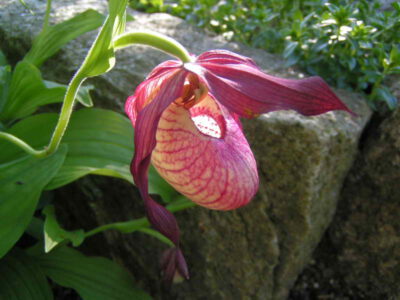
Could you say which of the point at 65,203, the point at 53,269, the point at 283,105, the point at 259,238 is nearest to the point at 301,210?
the point at 259,238

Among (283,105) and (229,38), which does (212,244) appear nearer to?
(283,105)

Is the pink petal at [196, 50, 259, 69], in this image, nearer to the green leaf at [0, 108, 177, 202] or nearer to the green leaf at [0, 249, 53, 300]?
the green leaf at [0, 108, 177, 202]

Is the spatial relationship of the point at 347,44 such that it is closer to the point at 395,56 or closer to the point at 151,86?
the point at 395,56

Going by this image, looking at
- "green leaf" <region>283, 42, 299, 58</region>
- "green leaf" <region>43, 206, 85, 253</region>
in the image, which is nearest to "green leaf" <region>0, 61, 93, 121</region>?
"green leaf" <region>43, 206, 85, 253</region>

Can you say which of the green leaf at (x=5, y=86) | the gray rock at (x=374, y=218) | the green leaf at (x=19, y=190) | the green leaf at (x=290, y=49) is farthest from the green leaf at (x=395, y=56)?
the green leaf at (x=5, y=86)

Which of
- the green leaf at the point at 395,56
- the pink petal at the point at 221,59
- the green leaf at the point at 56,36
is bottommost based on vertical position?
the green leaf at the point at 395,56

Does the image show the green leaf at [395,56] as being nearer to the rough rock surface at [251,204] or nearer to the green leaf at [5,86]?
the rough rock surface at [251,204]
